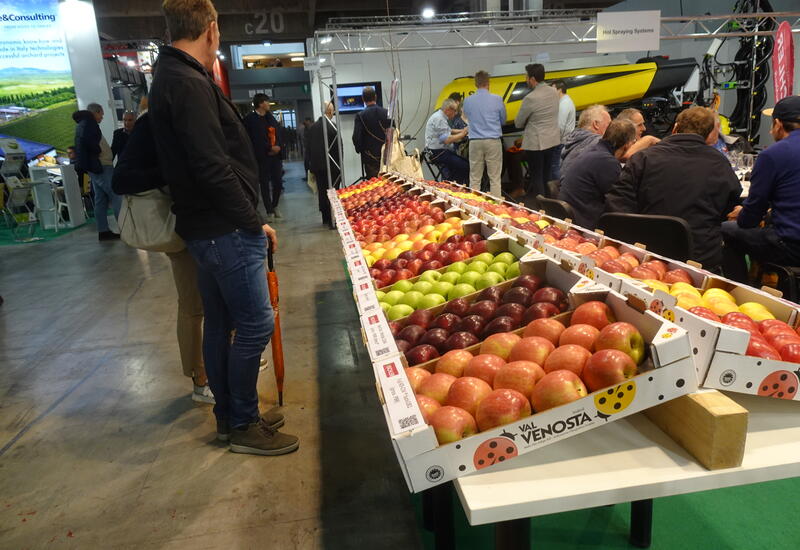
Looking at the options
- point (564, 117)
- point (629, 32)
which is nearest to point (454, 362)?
point (564, 117)

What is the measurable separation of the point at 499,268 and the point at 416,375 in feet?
2.65

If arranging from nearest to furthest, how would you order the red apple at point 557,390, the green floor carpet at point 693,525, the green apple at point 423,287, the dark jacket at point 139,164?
the red apple at point 557,390, the green floor carpet at point 693,525, the green apple at point 423,287, the dark jacket at point 139,164

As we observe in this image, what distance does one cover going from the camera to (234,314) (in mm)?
2297

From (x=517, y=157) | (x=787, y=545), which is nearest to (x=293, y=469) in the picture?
(x=787, y=545)

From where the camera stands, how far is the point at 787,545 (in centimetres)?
183

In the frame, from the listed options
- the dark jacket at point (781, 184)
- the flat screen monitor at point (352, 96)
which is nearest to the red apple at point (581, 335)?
the dark jacket at point (781, 184)

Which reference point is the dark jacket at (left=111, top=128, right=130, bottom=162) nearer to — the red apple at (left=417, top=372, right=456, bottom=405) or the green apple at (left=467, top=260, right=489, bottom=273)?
the green apple at (left=467, top=260, right=489, bottom=273)

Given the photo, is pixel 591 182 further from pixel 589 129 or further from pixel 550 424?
pixel 550 424

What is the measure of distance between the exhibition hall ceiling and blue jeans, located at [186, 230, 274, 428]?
1563 cm

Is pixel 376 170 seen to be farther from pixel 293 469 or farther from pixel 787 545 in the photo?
pixel 787 545

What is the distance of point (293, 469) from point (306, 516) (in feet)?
1.03

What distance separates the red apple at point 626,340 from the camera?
1142mm

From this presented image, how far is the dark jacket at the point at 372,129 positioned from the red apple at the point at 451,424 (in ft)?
22.2

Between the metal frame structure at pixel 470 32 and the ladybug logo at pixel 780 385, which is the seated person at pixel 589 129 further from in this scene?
the metal frame structure at pixel 470 32
